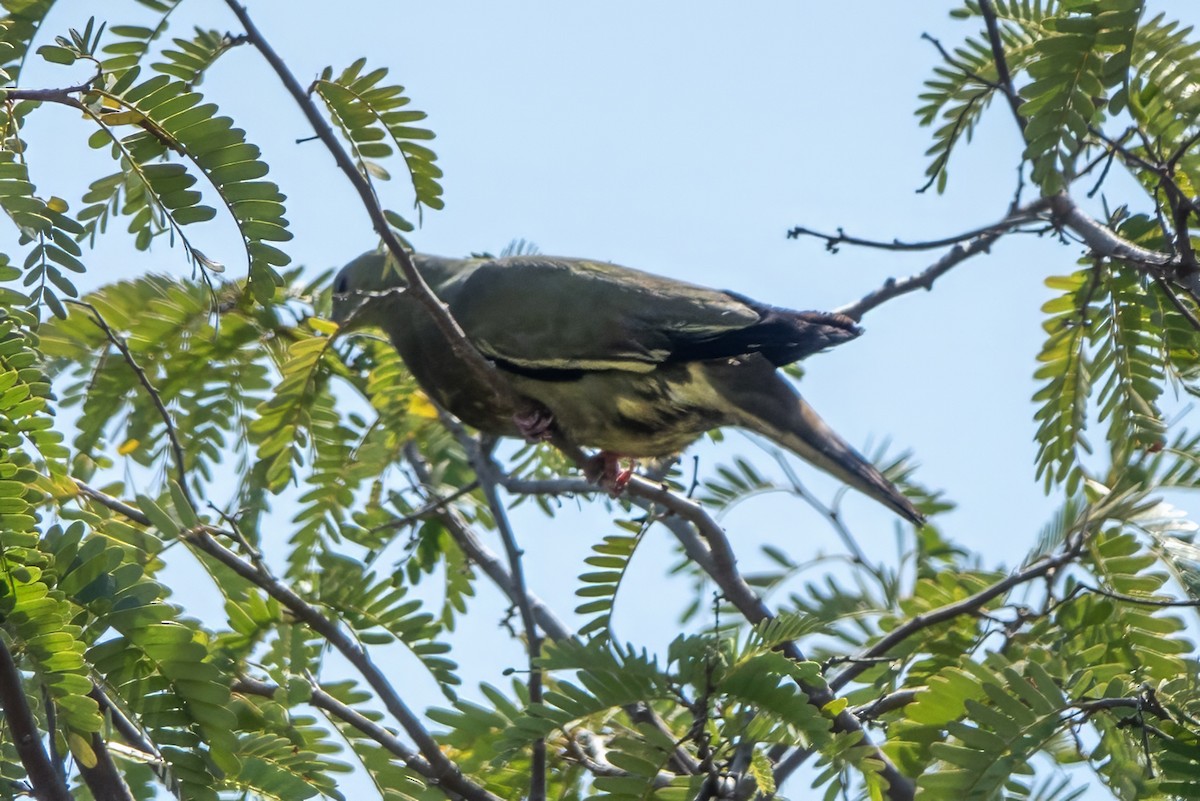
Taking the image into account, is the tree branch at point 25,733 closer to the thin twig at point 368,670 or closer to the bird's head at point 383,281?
the thin twig at point 368,670

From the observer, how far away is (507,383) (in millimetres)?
5016

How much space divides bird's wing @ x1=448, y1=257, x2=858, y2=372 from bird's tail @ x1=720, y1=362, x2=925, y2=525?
18 cm

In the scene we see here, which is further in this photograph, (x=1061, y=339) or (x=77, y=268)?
(x=1061, y=339)

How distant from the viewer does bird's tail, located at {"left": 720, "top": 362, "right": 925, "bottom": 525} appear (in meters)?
4.50

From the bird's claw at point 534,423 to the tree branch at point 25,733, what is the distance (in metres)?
2.93

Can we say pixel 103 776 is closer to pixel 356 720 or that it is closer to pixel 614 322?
pixel 356 720

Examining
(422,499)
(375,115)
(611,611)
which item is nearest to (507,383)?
(422,499)

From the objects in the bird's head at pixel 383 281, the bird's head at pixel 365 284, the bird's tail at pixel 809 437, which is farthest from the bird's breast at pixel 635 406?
the bird's head at pixel 365 284

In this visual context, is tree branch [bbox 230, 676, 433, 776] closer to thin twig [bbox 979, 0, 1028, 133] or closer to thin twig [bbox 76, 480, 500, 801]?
thin twig [bbox 76, 480, 500, 801]

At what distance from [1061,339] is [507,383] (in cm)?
192

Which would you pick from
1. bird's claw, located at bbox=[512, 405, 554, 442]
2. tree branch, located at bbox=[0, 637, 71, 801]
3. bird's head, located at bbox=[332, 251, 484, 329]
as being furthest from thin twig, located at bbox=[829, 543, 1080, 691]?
bird's head, located at bbox=[332, 251, 484, 329]

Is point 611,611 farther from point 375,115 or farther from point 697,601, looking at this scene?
point 375,115

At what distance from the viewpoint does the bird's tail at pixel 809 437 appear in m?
4.50

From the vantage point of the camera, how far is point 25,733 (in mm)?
2373
